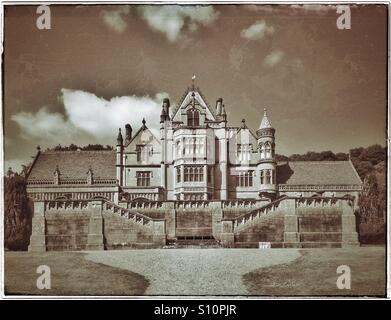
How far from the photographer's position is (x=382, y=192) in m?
16.8

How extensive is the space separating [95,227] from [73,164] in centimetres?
181

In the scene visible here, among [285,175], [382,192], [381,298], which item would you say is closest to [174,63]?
[285,175]

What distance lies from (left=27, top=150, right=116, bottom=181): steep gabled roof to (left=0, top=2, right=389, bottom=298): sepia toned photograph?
0.10 ft

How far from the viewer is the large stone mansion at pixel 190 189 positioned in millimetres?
17141

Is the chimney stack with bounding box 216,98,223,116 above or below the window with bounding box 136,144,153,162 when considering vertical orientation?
above

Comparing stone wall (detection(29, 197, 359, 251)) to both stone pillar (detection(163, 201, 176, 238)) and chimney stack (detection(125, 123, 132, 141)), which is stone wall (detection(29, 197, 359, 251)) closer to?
stone pillar (detection(163, 201, 176, 238))

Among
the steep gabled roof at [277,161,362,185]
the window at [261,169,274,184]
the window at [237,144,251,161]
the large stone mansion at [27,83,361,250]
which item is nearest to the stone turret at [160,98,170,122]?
the large stone mansion at [27,83,361,250]

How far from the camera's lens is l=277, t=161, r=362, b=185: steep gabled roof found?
17.2 metres

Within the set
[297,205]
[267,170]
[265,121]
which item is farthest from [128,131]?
[297,205]

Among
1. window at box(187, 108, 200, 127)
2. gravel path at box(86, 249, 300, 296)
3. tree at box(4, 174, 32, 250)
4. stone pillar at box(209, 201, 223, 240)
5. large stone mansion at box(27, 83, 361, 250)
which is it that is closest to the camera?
gravel path at box(86, 249, 300, 296)

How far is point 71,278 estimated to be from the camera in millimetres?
16484

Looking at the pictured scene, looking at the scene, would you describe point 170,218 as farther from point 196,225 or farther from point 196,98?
point 196,98

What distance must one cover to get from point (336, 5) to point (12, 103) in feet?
29.1

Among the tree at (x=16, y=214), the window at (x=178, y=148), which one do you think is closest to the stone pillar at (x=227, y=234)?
the window at (x=178, y=148)
